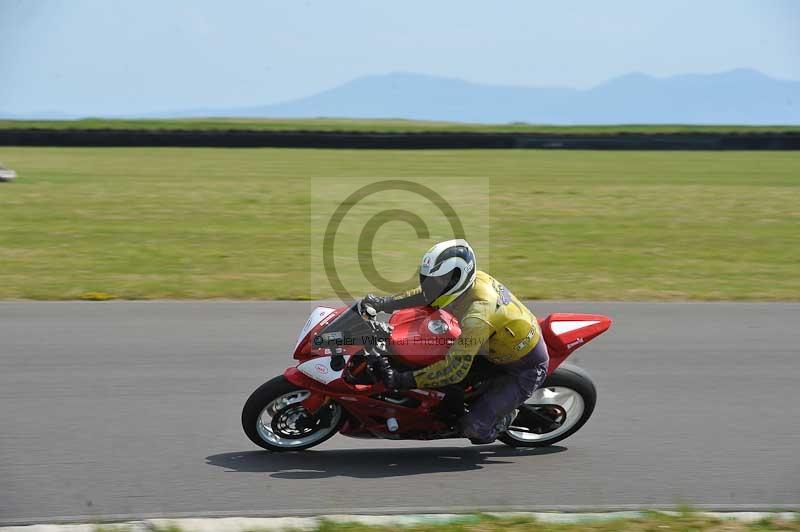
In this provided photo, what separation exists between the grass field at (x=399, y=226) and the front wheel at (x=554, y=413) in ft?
17.2

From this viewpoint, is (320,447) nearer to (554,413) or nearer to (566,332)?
(554,413)

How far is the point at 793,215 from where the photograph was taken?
2020 centimetres

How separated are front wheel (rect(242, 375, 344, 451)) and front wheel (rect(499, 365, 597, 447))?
1.20 metres

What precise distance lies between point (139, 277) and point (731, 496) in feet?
29.8

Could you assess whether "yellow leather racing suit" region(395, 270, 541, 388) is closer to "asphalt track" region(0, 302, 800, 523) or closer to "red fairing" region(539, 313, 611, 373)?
"red fairing" region(539, 313, 611, 373)

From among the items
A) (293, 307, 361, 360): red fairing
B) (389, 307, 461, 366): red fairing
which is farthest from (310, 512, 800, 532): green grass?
(293, 307, 361, 360): red fairing

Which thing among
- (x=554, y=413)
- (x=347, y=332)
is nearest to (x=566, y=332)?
(x=554, y=413)

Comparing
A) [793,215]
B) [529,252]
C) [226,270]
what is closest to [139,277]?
[226,270]

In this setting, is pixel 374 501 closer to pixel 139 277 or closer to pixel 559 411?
pixel 559 411

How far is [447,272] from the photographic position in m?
5.78

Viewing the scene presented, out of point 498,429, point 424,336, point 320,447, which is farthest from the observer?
point 320,447

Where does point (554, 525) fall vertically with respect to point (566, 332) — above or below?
below

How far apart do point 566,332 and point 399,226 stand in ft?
40.5

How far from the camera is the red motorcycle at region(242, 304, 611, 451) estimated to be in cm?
595
